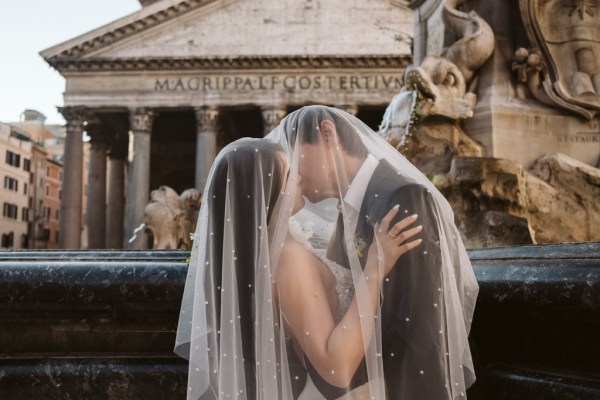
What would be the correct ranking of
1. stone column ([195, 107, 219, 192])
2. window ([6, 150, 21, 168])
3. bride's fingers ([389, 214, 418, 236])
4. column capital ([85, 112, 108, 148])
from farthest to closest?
window ([6, 150, 21, 168]) → column capital ([85, 112, 108, 148]) → stone column ([195, 107, 219, 192]) → bride's fingers ([389, 214, 418, 236])

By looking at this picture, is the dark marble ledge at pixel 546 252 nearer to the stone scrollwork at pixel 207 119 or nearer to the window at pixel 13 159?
the stone scrollwork at pixel 207 119

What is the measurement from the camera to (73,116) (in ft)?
83.4

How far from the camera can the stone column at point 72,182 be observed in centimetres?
2506

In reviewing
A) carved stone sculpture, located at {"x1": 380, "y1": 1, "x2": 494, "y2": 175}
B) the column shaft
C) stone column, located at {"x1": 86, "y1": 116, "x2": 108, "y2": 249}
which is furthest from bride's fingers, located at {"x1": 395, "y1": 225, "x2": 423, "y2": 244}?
the column shaft

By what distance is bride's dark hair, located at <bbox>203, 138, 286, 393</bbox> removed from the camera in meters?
1.46

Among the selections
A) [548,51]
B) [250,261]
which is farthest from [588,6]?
[250,261]

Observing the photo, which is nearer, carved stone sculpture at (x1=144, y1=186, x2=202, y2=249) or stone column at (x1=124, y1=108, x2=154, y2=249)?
carved stone sculpture at (x1=144, y1=186, x2=202, y2=249)

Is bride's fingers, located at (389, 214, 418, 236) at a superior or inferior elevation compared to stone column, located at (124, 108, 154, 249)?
inferior

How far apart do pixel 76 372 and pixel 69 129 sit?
81.4 ft

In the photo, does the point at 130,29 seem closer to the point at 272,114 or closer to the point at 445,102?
the point at 272,114

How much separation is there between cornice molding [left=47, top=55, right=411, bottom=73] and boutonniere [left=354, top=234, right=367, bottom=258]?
23.9 meters

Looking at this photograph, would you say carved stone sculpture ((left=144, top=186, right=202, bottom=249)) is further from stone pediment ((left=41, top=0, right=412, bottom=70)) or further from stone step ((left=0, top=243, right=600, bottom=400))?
stone pediment ((left=41, top=0, right=412, bottom=70))

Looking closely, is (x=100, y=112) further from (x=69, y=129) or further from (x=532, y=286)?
(x=532, y=286)

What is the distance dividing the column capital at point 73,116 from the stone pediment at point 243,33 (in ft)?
4.94
